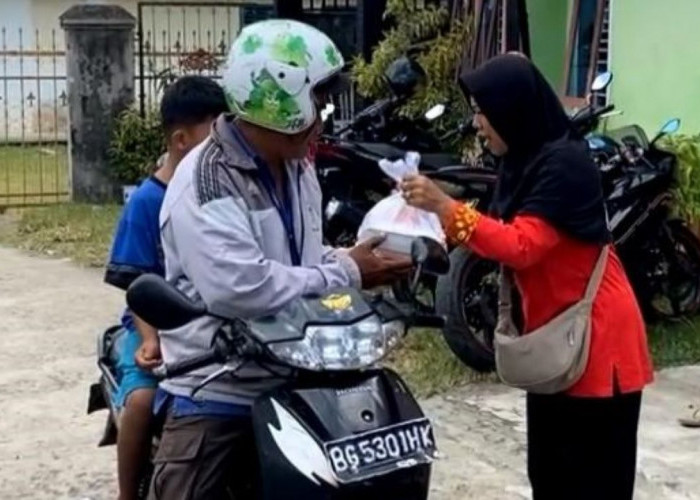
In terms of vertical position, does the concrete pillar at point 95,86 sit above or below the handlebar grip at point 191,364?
above

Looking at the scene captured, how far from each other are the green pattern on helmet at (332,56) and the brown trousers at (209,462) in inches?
32.0

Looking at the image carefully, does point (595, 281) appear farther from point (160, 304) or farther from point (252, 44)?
point (160, 304)

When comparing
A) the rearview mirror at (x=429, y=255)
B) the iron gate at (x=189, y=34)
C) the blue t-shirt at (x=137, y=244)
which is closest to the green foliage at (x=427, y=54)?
the iron gate at (x=189, y=34)

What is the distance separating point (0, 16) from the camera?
22609 mm

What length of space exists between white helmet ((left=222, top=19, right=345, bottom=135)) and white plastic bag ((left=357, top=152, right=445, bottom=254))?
1.22 ft

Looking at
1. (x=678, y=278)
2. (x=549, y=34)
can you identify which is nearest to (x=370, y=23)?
(x=549, y=34)

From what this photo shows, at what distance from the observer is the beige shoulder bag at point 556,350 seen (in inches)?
149

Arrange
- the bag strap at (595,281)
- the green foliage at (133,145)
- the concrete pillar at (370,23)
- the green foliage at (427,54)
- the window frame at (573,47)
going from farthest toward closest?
the green foliage at (133,145) < the concrete pillar at (370,23) < the window frame at (573,47) < the green foliage at (427,54) < the bag strap at (595,281)

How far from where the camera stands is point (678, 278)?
7500 millimetres

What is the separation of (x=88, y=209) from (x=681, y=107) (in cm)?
625

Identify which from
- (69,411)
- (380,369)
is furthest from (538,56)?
(380,369)

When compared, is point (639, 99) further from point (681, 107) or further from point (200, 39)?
point (200, 39)

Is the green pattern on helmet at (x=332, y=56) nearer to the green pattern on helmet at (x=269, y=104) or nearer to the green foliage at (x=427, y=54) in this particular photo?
the green pattern on helmet at (x=269, y=104)

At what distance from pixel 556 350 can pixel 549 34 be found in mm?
6802
